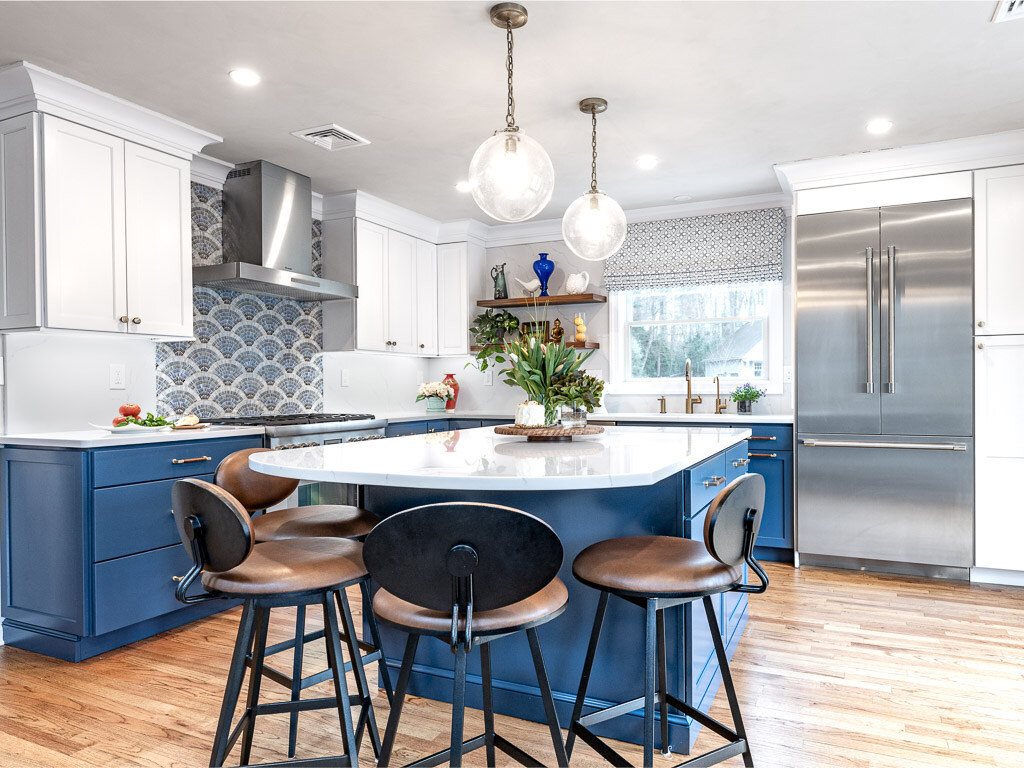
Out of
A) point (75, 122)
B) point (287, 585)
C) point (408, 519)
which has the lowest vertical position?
point (287, 585)

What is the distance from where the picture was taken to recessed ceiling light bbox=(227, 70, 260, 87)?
111 inches

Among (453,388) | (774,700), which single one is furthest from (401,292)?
(774,700)

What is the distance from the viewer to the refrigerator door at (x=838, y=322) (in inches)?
156

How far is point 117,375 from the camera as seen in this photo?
11.3 feet

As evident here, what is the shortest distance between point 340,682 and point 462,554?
2.11 feet

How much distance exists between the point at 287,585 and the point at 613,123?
2744mm

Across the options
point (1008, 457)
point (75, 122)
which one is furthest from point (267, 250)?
point (1008, 457)

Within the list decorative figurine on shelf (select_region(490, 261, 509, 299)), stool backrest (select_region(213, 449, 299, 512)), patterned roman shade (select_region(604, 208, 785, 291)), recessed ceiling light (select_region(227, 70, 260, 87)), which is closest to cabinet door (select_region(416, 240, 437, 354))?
decorative figurine on shelf (select_region(490, 261, 509, 299))

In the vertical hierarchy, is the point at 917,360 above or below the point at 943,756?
above

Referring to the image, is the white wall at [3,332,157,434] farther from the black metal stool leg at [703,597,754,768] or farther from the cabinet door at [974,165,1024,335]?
the cabinet door at [974,165,1024,335]

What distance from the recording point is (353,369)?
16.6 feet

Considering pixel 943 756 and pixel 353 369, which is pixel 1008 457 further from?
pixel 353 369

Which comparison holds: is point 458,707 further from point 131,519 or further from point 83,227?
point 83,227

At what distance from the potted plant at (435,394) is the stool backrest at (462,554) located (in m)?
3.99
